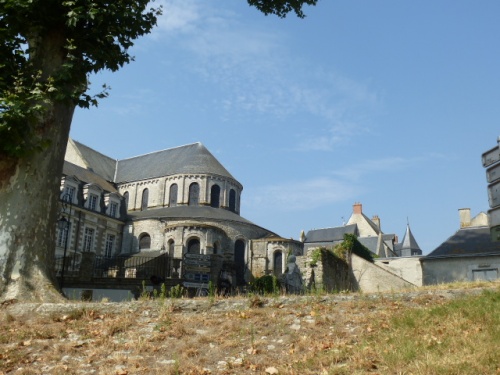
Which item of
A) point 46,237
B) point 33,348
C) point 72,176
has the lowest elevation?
point 33,348

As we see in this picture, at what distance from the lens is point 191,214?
38.7m

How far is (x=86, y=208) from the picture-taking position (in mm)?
35750

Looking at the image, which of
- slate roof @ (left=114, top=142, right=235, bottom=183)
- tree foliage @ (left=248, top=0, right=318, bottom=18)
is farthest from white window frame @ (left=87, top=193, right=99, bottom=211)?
tree foliage @ (left=248, top=0, right=318, bottom=18)

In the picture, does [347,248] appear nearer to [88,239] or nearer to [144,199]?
[88,239]

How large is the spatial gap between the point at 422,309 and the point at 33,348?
4.81 meters

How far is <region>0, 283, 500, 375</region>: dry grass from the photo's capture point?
4.89m

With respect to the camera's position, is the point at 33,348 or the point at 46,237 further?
the point at 46,237

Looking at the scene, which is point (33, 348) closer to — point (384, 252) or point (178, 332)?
point (178, 332)

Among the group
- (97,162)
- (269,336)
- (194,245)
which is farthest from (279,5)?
(97,162)

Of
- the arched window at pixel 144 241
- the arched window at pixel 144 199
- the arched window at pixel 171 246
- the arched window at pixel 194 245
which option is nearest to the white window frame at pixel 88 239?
the arched window at pixel 144 241

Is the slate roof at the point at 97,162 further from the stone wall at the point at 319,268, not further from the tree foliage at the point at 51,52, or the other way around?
the tree foliage at the point at 51,52

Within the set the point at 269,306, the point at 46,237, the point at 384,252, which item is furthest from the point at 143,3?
the point at 384,252

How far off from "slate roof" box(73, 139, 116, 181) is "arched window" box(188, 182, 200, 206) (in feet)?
27.2

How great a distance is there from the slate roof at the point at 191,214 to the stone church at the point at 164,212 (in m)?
0.08
